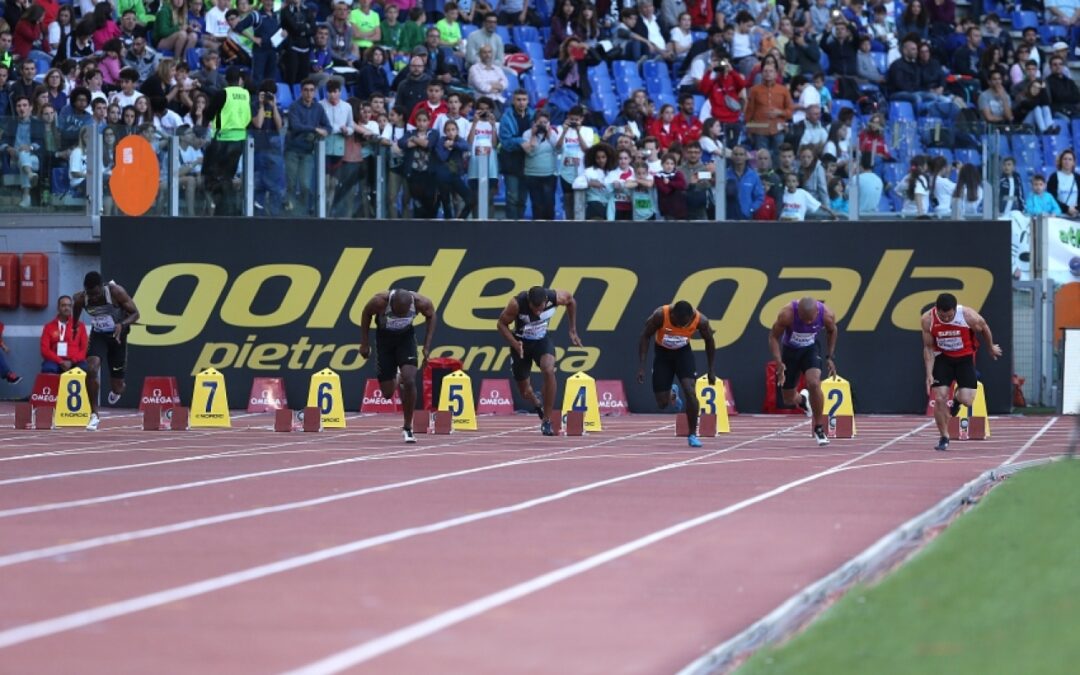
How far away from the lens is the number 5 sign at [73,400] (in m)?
25.3

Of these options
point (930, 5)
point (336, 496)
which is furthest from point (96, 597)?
point (930, 5)

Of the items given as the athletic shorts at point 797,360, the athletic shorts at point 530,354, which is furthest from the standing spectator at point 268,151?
the athletic shorts at point 797,360

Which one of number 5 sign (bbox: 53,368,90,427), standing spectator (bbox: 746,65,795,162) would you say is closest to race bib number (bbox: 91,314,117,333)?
number 5 sign (bbox: 53,368,90,427)

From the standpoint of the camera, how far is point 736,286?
30203 mm

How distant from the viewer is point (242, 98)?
28891 millimetres

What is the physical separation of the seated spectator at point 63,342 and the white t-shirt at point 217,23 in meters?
5.31

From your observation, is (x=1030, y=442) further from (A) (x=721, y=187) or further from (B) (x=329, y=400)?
(B) (x=329, y=400)

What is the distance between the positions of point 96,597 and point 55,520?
3726 mm

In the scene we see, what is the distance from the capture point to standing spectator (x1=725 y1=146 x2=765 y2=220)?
1160 inches

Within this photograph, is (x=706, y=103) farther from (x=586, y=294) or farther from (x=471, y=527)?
(x=471, y=527)

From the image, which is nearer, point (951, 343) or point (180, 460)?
point (180, 460)

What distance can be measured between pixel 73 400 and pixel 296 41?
8.26 meters

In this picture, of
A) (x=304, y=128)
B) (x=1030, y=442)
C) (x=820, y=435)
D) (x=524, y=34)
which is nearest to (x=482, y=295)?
(x=304, y=128)

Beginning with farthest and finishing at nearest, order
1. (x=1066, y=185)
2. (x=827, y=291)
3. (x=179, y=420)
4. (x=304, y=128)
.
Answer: (x=1066, y=185), (x=827, y=291), (x=304, y=128), (x=179, y=420)
